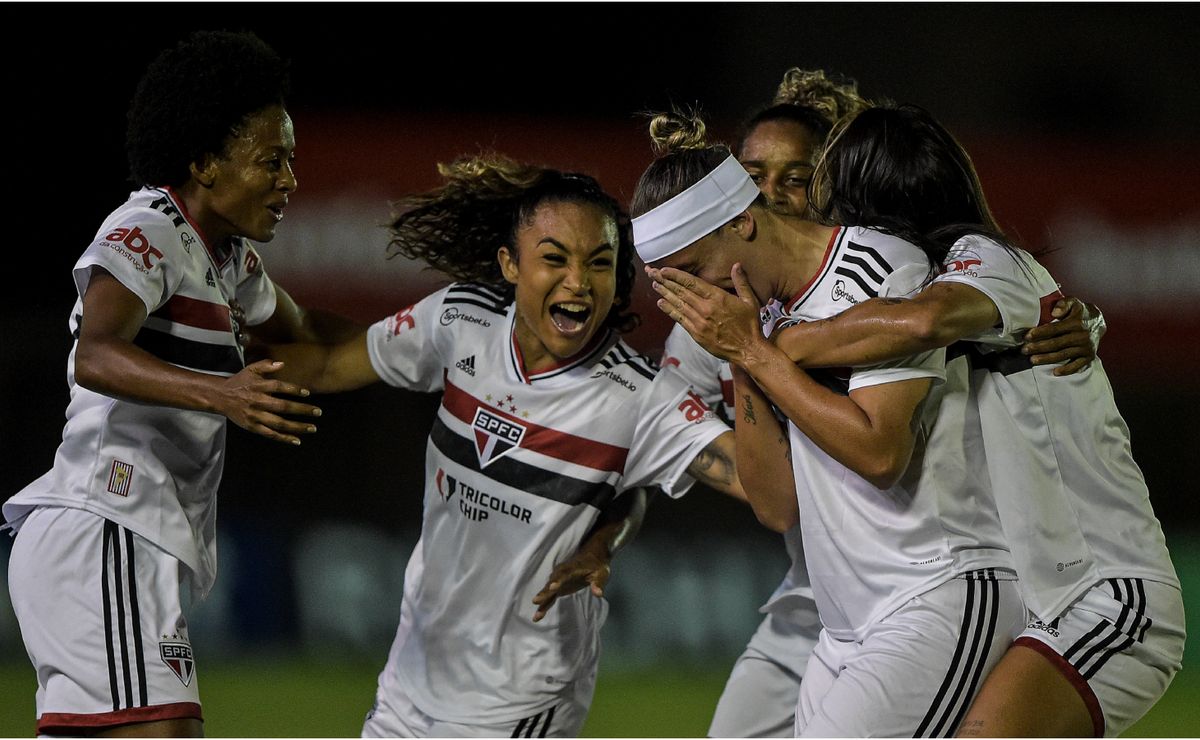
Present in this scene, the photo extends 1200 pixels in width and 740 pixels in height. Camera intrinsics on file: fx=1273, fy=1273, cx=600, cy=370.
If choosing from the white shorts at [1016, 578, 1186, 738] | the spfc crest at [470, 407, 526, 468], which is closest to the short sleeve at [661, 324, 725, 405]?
the spfc crest at [470, 407, 526, 468]

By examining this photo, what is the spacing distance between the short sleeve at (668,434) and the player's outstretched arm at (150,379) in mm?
1183

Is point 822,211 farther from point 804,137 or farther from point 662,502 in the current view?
point 662,502

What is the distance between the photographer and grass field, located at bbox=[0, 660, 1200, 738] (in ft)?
19.6

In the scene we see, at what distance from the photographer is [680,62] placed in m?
8.45

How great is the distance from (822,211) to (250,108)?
1.68 m

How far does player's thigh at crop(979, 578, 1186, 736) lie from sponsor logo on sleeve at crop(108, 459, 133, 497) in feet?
7.20

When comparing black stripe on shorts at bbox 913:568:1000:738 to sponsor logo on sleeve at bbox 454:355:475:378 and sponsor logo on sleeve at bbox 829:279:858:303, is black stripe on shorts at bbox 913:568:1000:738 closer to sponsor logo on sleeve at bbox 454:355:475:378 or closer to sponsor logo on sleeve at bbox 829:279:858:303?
sponsor logo on sleeve at bbox 829:279:858:303

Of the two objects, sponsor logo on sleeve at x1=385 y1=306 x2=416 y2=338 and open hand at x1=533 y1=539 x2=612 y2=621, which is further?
sponsor logo on sleeve at x1=385 y1=306 x2=416 y2=338

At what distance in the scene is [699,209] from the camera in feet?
10.5

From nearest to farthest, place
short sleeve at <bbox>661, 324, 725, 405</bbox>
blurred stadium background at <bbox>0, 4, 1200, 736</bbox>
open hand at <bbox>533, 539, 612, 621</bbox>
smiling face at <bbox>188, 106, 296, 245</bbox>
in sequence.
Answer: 1. smiling face at <bbox>188, 106, 296, 245</bbox>
2. open hand at <bbox>533, 539, 612, 621</bbox>
3. short sleeve at <bbox>661, 324, 725, 405</bbox>
4. blurred stadium background at <bbox>0, 4, 1200, 736</bbox>

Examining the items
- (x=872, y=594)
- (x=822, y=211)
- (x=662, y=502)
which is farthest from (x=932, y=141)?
(x=662, y=502)

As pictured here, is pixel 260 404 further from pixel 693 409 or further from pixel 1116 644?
pixel 1116 644

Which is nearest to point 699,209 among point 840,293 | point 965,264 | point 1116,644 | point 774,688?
point 840,293

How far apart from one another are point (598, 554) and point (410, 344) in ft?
3.08
